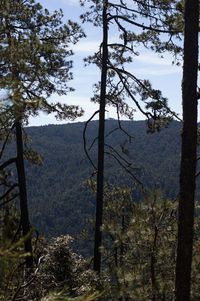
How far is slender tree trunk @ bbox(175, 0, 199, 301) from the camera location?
3883 mm

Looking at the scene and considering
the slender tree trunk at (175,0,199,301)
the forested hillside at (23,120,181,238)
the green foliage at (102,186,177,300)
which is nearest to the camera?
the slender tree trunk at (175,0,199,301)

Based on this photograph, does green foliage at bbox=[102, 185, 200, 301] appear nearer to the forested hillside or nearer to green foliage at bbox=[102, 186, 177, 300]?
green foliage at bbox=[102, 186, 177, 300]

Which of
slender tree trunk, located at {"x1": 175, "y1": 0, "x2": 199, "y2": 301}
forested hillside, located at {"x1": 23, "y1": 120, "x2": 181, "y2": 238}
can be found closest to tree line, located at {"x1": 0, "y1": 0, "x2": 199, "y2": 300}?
slender tree trunk, located at {"x1": 175, "y1": 0, "x2": 199, "y2": 301}

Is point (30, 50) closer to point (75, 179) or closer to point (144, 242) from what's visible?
point (144, 242)

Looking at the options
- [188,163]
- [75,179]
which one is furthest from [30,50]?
[75,179]

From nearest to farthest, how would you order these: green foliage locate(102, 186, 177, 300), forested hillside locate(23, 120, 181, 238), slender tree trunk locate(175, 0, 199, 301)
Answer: slender tree trunk locate(175, 0, 199, 301) → green foliage locate(102, 186, 177, 300) → forested hillside locate(23, 120, 181, 238)

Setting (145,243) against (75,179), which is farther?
(75,179)

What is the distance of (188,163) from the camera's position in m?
3.90

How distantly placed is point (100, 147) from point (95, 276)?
3.06 meters

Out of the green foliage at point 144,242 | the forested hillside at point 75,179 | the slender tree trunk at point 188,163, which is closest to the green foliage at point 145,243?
the green foliage at point 144,242

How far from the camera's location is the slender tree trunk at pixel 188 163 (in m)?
3.88

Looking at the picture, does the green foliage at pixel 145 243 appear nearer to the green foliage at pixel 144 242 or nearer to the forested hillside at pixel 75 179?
the green foliage at pixel 144 242

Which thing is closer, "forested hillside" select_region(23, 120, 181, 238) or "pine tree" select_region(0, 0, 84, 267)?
"pine tree" select_region(0, 0, 84, 267)

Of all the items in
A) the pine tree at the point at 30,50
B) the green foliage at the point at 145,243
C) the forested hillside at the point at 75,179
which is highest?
the pine tree at the point at 30,50
